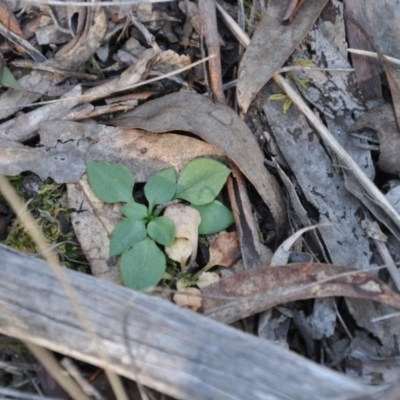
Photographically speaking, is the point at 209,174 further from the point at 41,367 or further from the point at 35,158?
the point at 41,367

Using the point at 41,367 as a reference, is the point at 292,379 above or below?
above

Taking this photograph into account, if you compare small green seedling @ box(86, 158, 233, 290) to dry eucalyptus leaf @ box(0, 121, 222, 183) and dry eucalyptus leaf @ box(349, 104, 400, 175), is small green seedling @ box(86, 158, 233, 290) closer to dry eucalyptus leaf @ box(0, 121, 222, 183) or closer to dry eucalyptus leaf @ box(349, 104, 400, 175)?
dry eucalyptus leaf @ box(0, 121, 222, 183)

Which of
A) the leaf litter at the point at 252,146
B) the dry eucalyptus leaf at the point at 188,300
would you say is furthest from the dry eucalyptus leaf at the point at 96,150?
the dry eucalyptus leaf at the point at 188,300

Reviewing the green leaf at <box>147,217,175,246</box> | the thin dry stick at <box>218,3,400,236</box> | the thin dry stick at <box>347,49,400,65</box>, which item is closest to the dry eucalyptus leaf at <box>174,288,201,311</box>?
the green leaf at <box>147,217,175,246</box>

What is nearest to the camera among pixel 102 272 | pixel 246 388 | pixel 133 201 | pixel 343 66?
pixel 246 388

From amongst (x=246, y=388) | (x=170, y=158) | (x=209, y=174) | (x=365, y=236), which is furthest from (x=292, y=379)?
(x=170, y=158)

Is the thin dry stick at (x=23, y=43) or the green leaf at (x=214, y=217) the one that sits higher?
the thin dry stick at (x=23, y=43)

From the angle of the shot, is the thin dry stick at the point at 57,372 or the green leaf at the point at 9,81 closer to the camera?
the thin dry stick at the point at 57,372

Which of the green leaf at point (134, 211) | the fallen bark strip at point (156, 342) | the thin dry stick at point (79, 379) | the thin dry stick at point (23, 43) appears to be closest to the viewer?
the fallen bark strip at point (156, 342)

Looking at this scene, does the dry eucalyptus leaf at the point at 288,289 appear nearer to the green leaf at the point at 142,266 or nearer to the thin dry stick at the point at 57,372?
the green leaf at the point at 142,266
